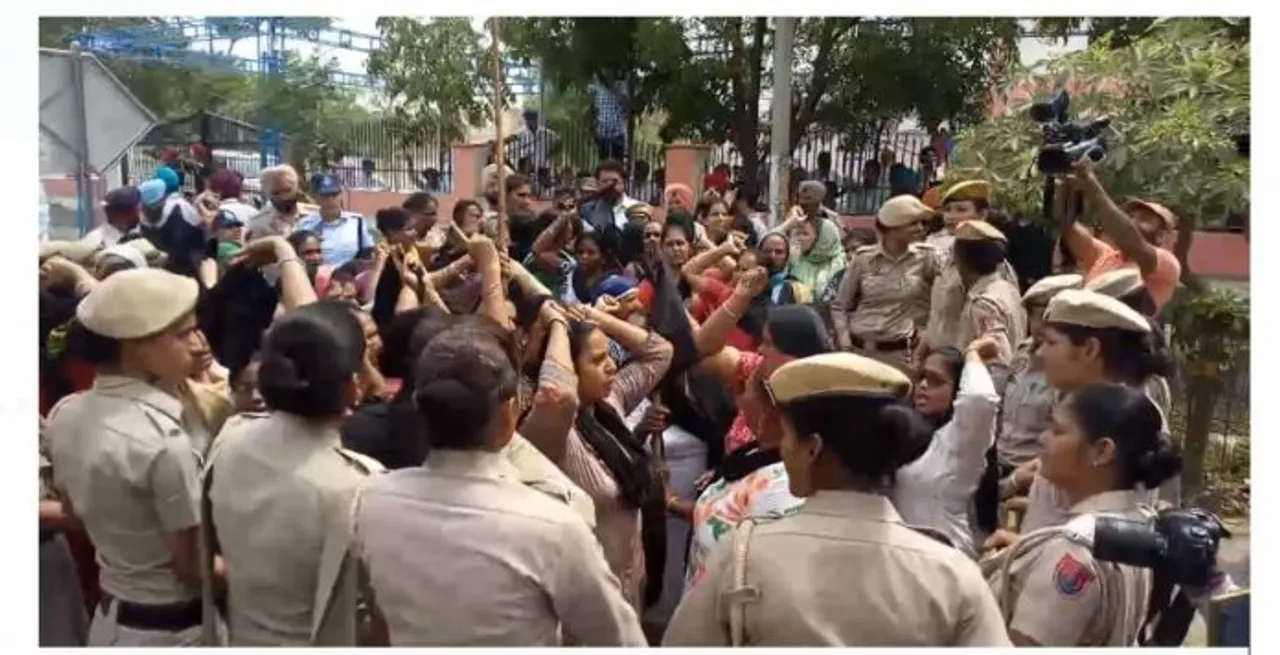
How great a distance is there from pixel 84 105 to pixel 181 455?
77 cm

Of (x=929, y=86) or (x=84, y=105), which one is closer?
(x=84, y=105)

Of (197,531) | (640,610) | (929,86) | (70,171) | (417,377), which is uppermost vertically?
(929,86)

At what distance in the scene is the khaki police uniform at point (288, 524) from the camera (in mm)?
2117

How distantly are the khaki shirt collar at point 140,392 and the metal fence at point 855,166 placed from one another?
1246 mm

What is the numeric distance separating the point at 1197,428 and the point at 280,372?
181cm

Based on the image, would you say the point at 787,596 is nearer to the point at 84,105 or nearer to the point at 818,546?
the point at 818,546

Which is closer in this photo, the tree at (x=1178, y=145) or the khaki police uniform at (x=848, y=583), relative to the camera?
the khaki police uniform at (x=848, y=583)

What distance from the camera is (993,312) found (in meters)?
2.68

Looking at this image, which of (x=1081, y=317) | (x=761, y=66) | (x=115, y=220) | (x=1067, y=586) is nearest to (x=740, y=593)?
(x=1067, y=586)

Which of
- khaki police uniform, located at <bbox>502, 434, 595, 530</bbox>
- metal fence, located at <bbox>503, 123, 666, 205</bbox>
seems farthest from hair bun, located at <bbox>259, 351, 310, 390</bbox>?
metal fence, located at <bbox>503, 123, 666, 205</bbox>

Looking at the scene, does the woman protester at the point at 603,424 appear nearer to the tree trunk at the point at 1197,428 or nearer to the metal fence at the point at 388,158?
the metal fence at the point at 388,158

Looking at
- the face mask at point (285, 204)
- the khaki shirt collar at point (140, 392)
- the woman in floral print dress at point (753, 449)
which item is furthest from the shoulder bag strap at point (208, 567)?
the woman in floral print dress at point (753, 449)

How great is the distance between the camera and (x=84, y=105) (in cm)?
254

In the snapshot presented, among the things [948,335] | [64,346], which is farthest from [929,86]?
[64,346]
